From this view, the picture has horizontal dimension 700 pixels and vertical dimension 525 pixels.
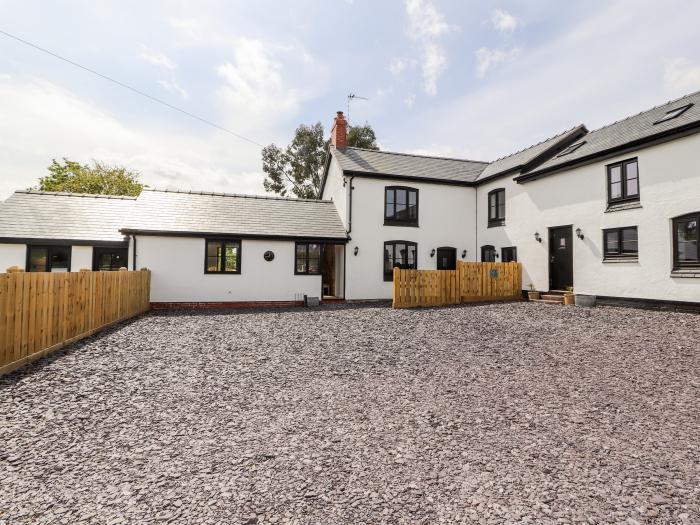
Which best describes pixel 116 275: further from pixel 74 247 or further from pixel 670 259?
pixel 670 259

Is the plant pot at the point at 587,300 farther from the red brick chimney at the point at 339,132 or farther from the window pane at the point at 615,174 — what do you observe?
the red brick chimney at the point at 339,132

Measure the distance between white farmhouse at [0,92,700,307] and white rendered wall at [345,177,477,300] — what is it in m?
0.07

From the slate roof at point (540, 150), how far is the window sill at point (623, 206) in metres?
4.48

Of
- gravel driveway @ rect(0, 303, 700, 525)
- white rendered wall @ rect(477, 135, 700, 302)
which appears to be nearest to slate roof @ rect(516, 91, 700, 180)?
white rendered wall @ rect(477, 135, 700, 302)

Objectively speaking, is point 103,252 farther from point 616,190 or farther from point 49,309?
point 616,190

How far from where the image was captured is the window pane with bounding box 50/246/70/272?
1449cm

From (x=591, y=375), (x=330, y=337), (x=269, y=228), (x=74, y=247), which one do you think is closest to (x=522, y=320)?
(x=591, y=375)

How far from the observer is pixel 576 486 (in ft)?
9.48

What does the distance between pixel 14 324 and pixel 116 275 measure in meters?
4.71

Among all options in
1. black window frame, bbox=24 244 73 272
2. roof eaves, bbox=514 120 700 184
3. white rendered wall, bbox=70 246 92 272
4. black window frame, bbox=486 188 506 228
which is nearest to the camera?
roof eaves, bbox=514 120 700 184

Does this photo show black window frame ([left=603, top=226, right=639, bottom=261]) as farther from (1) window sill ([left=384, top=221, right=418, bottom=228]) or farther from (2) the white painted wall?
(2) the white painted wall

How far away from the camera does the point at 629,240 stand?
12234 millimetres

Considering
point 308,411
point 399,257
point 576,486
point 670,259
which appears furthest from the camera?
point 399,257

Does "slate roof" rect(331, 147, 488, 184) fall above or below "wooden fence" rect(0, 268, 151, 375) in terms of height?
above
